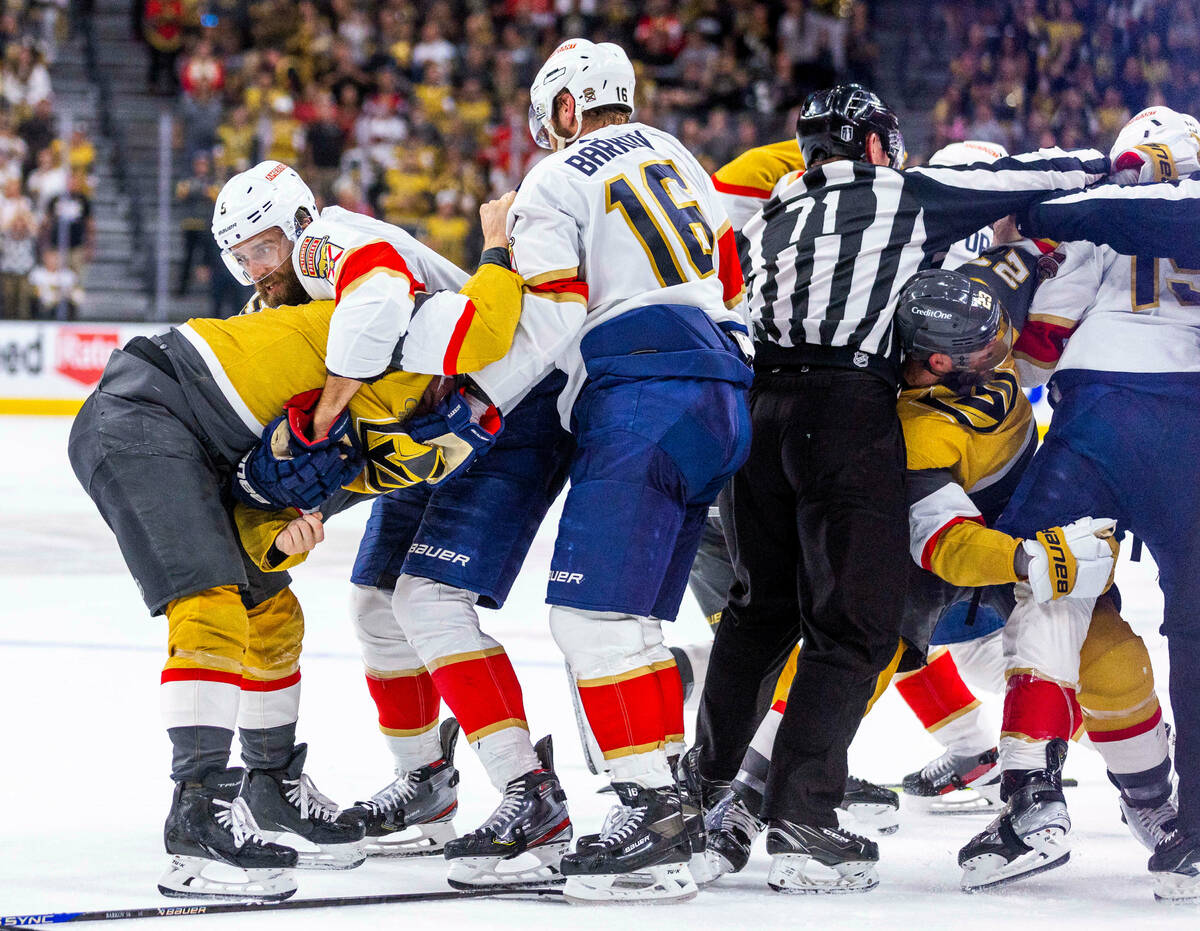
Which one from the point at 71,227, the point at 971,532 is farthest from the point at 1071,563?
the point at 71,227

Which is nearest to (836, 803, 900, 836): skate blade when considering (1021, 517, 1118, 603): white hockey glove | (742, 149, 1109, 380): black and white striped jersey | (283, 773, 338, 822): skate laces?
(1021, 517, 1118, 603): white hockey glove

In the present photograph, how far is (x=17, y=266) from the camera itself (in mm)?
11117

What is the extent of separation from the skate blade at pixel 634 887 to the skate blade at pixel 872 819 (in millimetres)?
791

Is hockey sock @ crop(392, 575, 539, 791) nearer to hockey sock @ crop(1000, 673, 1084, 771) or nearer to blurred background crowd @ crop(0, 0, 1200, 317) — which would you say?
hockey sock @ crop(1000, 673, 1084, 771)

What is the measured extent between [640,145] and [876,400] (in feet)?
2.29

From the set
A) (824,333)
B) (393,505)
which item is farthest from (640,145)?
(393,505)

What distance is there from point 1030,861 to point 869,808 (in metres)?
0.67

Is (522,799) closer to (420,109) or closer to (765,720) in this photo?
(765,720)

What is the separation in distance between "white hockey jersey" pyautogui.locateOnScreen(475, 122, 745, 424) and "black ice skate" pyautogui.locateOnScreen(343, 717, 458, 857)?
0.88 metres

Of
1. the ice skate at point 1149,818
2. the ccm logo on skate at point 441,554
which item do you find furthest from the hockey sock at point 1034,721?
the ccm logo on skate at point 441,554

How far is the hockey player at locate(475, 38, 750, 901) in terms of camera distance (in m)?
2.88

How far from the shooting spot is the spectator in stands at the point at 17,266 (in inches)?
436

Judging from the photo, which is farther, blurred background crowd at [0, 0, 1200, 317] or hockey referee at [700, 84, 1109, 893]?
blurred background crowd at [0, 0, 1200, 317]

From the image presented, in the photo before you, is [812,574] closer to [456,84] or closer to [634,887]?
[634,887]
